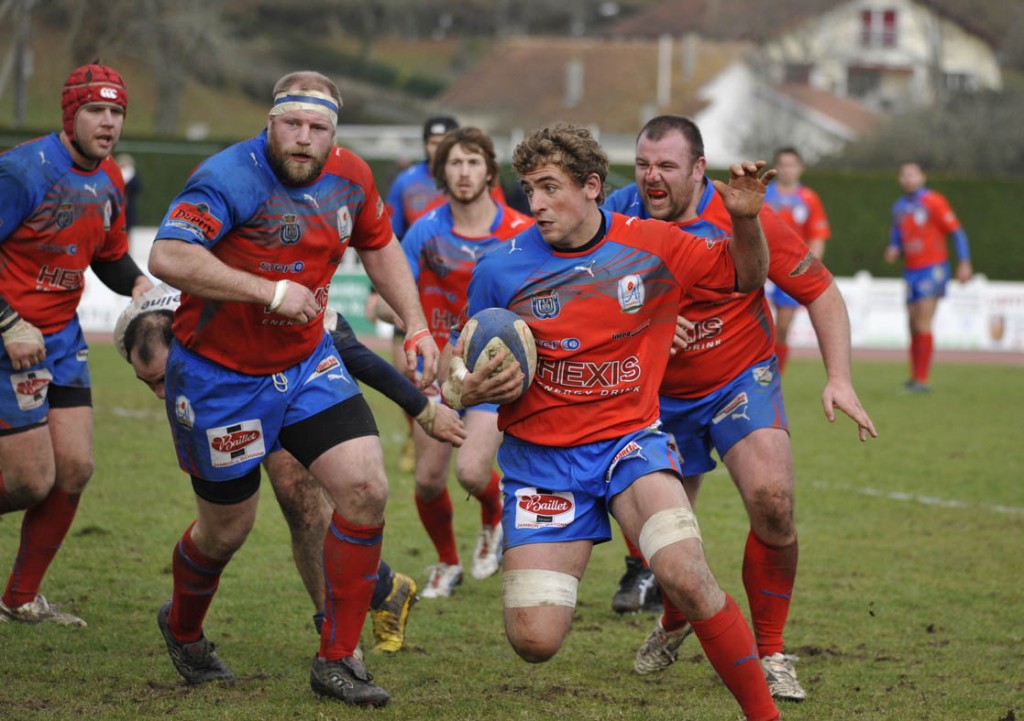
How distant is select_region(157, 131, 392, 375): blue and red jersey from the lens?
487 cm

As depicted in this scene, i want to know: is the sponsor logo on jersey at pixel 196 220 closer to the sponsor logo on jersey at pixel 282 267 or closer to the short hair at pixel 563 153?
the sponsor logo on jersey at pixel 282 267

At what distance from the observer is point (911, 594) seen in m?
7.21

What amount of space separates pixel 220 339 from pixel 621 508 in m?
1.63

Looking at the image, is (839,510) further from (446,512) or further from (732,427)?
(732,427)

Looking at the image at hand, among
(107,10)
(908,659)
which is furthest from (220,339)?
(107,10)

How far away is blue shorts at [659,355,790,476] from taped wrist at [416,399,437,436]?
1.10 metres

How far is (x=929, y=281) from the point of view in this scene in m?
15.4

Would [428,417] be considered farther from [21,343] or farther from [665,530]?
[21,343]

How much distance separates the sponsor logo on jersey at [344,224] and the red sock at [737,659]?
199 centimetres

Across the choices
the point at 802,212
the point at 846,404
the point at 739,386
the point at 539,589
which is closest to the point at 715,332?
the point at 739,386

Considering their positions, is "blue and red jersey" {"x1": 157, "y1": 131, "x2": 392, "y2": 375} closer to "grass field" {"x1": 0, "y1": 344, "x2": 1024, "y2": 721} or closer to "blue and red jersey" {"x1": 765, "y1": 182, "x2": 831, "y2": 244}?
"grass field" {"x1": 0, "y1": 344, "x2": 1024, "y2": 721}

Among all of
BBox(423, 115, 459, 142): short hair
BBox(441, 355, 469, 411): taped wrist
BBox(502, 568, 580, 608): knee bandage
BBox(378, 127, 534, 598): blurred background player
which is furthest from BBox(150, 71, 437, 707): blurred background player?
BBox(423, 115, 459, 142): short hair

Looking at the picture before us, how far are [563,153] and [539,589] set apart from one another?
5.05 feet

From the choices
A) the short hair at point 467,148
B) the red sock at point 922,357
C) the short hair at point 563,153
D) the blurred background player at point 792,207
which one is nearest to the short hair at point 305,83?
the short hair at point 563,153
